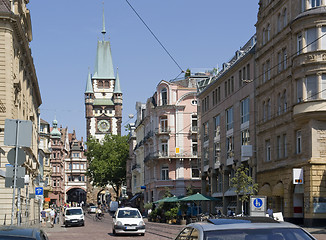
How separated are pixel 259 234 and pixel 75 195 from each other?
190801mm

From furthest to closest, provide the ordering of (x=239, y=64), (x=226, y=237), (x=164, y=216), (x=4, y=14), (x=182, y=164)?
(x=182, y=164)
(x=164, y=216)
(x=239, y=64)
(x=4, y=14)
(x=226, y=237)

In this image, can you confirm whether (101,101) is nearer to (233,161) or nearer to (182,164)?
(182,164)

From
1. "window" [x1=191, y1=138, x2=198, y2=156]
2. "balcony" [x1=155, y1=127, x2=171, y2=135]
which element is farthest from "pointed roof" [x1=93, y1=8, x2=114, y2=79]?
"window" [x1=191, y1=138, x2=198, y2=156]

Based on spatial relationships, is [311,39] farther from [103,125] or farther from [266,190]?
[103,125]

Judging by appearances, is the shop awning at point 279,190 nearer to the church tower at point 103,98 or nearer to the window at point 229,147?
the window at point 229,147

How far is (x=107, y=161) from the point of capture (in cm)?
12494

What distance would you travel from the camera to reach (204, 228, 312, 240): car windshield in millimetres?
7699

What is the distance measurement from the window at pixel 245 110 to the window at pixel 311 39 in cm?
1261

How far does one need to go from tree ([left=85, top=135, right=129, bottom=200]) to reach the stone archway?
5720cm

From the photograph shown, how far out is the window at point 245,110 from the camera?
51125 millimetres

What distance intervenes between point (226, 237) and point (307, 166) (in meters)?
31.3

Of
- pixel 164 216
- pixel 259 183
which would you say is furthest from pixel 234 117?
pixel 164 216

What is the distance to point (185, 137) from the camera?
78.2 meters

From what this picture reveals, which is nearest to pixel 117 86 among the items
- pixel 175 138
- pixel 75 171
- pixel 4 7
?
pixel 75 171
